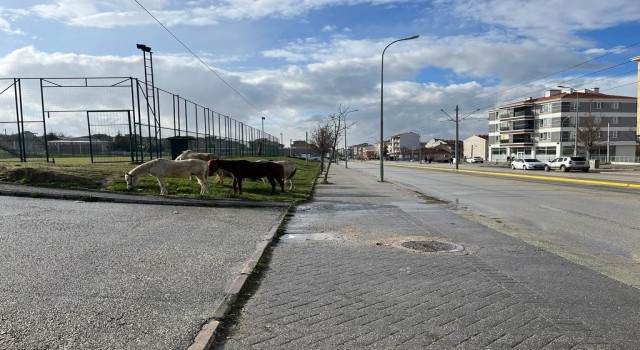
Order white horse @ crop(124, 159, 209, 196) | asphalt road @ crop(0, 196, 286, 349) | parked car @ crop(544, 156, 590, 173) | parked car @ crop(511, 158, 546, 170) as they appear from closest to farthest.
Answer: asphalt road @ crop(0, 196, 286, 349) < white horse @ crop(124, 159, 209, 196) < parked car @ crop(544, 156, 590, 173) < parked car @ crop(511, 158, 546, 170)

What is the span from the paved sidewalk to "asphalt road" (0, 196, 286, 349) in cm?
62

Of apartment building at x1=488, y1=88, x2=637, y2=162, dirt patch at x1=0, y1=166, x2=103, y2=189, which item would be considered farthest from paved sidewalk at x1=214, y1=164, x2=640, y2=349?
apartment building at x1=488, y1=88, x2=637, y2=162

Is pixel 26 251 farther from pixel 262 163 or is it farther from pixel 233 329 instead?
pixel 262 163

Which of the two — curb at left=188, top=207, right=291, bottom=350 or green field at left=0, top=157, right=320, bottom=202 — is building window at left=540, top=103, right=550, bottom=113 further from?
curb at left=188, top=207, right=291, bottom=350

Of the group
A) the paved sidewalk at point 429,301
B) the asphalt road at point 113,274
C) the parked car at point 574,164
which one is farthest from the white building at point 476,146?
the asphalt road at point 113,274

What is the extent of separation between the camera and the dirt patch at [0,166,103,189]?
14617mm

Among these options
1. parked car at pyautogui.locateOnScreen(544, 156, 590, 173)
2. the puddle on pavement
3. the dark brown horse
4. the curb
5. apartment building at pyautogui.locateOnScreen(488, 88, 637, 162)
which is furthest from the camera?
apartment building at pyautogui.locateOnScreen(488, 88, 637, 162)

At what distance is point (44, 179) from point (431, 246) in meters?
13.3

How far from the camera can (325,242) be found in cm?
840

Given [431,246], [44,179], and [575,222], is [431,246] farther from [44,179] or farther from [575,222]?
[44,179]

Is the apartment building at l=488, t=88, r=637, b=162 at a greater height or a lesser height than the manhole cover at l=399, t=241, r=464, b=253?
greater

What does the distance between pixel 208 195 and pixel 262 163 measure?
275 cm

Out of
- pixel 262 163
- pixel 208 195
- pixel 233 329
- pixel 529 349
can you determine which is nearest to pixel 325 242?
pixel 233 329

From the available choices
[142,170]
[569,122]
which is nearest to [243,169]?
[142,170]
